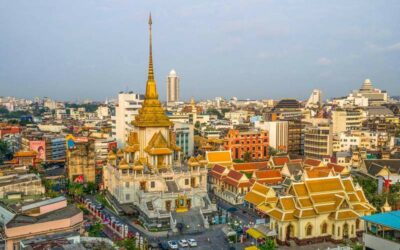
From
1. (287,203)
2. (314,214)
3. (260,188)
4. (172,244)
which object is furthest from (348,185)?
(172,244)

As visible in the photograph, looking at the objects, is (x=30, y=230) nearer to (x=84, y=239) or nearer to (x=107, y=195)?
(x=84, y=239)

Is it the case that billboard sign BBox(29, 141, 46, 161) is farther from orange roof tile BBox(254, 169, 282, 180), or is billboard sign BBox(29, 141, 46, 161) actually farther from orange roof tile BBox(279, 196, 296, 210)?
orange roof tile BBox(279, 196, 296, 210)

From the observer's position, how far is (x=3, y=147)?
3123 inches

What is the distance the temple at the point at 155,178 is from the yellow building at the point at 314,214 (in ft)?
24.6

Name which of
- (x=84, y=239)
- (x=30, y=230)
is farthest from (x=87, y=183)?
(x=84, y=239)

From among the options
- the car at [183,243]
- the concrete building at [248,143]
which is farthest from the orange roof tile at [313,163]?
the car at [183,243]

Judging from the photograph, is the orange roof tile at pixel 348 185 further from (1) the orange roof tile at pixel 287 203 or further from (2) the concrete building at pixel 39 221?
(2) the concrete building at pixel 39 221

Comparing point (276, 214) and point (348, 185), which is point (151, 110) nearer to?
point (276, 214)

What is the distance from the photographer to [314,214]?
34.7m

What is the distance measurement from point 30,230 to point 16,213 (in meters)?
4.07

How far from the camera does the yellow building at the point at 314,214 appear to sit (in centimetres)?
3453

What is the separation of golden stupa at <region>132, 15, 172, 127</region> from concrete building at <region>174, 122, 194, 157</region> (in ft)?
84.1

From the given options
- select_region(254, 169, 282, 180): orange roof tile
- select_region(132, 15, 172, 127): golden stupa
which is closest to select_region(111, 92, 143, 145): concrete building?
select_region(132, 15, 172, 127): golden stupa

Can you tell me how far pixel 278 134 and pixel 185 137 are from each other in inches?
722
